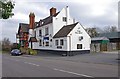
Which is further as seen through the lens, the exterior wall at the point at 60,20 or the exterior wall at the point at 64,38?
the exterior wall at the point at 60,20

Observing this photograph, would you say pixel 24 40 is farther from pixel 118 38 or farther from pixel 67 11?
pixel 118 38

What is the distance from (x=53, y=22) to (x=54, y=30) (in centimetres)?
170

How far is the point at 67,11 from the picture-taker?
169 feet

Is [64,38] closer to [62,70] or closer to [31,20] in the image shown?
[31,20]

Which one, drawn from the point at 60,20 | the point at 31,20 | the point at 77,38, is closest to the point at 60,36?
the point at 77,38

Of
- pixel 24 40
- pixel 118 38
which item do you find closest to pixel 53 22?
pixel 24 40

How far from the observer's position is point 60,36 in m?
46.4

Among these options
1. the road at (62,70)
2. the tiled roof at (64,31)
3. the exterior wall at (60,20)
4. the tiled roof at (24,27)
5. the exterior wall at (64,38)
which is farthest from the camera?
the tiled roof at (24,27)

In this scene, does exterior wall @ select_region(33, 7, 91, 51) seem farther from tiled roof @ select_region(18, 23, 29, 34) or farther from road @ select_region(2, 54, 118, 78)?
road @ select_region(2, 54, 118, 78)

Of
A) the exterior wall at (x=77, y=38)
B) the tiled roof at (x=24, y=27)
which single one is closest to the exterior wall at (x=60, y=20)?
the exterior wall at (x=77, y=38)

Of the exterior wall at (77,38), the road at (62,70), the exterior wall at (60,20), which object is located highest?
the exterior wall at (60,20)

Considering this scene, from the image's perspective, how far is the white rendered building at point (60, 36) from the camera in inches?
1742

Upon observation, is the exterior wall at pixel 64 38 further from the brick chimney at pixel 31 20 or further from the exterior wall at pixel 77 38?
the brick chimney at pixel 31 20

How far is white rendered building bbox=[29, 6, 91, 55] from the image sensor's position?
44.3 m
